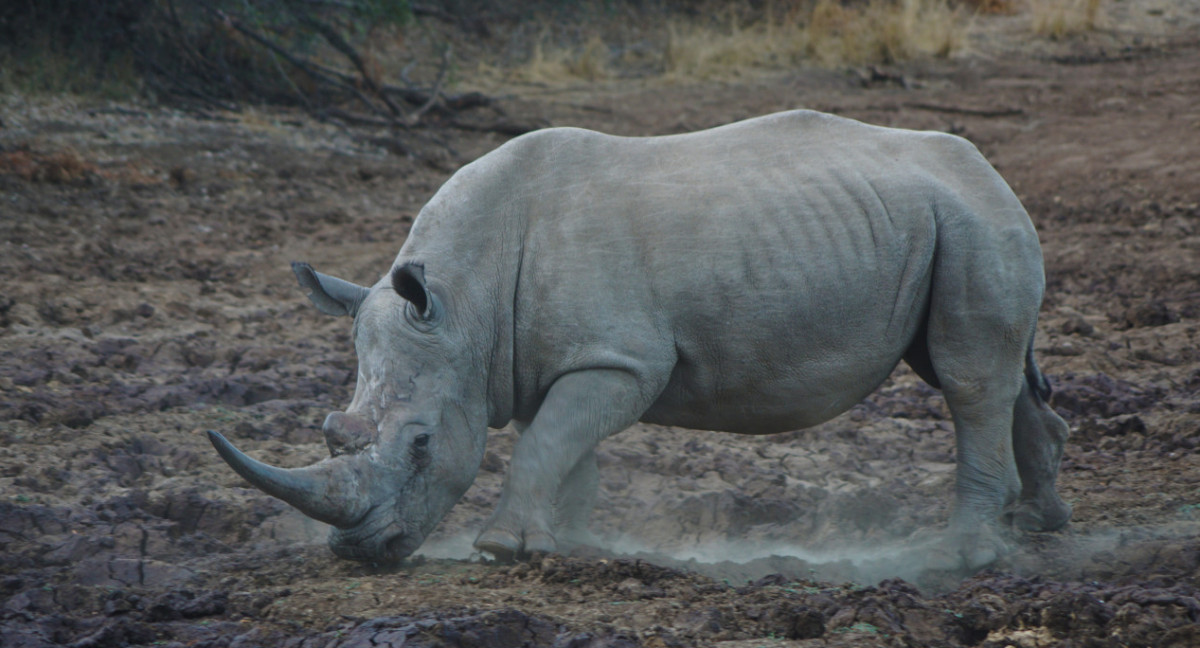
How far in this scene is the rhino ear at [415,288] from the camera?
12.7 feet

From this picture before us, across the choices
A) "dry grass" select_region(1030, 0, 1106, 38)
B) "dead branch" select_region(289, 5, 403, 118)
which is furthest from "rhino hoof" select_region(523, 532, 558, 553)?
"dry grass" select_region(1030, 0, 1106, 38)

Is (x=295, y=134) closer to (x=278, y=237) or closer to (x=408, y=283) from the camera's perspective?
(x=278, y=237)

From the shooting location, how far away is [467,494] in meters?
5.07

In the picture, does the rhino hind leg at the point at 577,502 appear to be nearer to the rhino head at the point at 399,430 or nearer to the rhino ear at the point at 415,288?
the rhino head at the point at 399,430

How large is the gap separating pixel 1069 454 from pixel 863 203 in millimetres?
2005

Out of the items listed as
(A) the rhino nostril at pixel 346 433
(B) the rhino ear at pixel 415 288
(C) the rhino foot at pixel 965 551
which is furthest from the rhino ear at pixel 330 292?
(C) the rhino foot at pixel 965 551

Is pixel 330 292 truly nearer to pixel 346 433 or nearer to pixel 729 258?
pixel 346 433

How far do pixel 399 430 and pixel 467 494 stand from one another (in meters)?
1.18

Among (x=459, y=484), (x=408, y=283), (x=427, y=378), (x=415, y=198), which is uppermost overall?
(x=408, y=283)

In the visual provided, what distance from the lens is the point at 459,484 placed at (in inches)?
162

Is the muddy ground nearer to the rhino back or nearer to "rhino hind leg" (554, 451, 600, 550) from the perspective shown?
Result: "rhino hind leg" (554, 451, 600, 550)

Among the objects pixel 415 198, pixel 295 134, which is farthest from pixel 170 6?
pixel 415 198

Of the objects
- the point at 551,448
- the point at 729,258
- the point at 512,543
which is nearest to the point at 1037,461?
the point at 729,258

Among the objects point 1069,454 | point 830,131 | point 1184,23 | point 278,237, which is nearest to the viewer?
point 830,131
